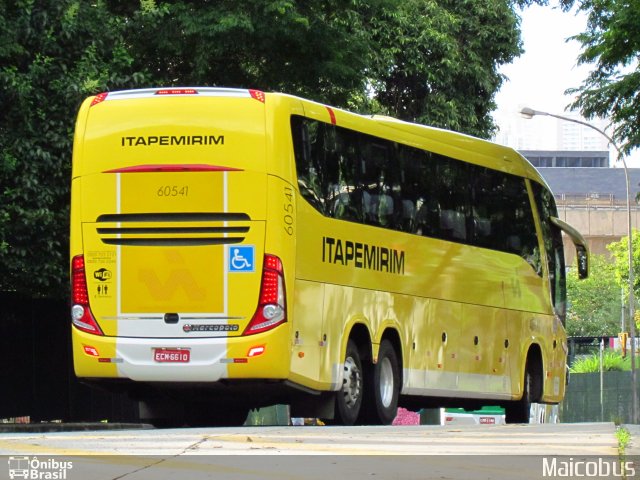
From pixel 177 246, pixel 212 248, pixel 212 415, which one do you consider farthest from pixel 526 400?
pixel 177 246

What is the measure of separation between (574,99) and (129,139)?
12193 mm

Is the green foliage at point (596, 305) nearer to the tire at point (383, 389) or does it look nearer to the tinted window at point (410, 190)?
Answer: the tinted window at point (410, 190)

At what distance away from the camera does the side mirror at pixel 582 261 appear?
24.7m

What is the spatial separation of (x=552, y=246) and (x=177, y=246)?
10.1 meters

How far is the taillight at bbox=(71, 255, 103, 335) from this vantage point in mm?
15992

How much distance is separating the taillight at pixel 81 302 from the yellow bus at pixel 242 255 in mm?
15

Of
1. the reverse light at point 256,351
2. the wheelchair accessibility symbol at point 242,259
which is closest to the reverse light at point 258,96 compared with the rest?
the wheelchair accessibility symbol at point 242,259

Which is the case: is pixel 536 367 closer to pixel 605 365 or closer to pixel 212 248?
pixel 212 248

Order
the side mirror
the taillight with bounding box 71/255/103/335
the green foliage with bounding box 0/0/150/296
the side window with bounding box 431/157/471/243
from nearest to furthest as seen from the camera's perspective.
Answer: the taillight with bounding box 71/255/103/335, the side window with bounding box 431/157/471/243, the green foliage with bounding box 0/0/150/296, the side mirror

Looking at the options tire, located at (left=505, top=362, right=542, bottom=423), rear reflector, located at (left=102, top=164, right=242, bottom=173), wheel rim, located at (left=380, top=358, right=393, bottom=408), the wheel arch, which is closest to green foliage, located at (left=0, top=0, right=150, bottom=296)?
rear reflector, located at (left=102, top=164, right=242, bottom=173)

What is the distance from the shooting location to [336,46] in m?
25.4

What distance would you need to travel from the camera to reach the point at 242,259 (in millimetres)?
15445

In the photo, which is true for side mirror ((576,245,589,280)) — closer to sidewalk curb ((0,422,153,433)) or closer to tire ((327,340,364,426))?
sidewalk curb ((0,422,153,433))

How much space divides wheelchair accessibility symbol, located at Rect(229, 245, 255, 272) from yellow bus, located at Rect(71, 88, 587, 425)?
15 mm
